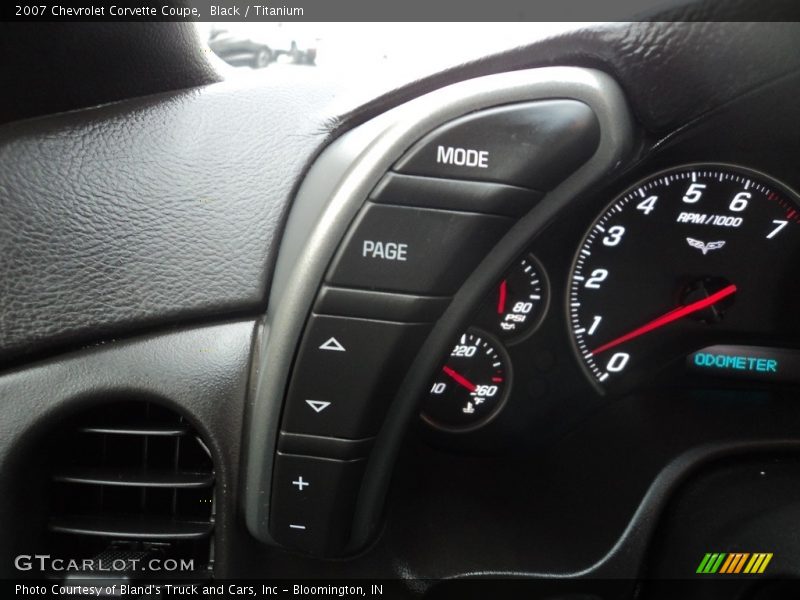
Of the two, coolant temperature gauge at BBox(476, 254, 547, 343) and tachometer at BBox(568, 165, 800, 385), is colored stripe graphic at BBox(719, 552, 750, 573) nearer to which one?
tachometer at BBox(568, 165, 800, 385)

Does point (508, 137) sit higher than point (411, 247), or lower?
higher

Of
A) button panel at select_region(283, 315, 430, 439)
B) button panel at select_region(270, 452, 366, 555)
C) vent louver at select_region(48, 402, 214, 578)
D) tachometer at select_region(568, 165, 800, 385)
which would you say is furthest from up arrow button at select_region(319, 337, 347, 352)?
tachometer at select_region(568, 165, 800, 385)

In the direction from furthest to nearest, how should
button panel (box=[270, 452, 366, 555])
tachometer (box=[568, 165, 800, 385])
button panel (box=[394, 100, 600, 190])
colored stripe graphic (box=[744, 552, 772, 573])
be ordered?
tachometer (box=[568, 165, 800, 385]) < colored stripe graphic (box=[744, 552, 772, 573]) < button panel (box=[270, 452, 366, 555]) < button panel (box=[394, 100, 600, 190])

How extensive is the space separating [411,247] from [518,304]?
21.2 inches

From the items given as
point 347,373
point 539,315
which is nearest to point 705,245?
point 539,315

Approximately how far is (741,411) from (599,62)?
79cm

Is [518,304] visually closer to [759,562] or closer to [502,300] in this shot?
[502,300]

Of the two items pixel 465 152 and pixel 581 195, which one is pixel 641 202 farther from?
pixel 465 152

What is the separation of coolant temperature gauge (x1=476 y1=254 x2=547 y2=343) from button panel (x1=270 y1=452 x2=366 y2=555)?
467 millimetres

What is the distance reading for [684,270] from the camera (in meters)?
1.64

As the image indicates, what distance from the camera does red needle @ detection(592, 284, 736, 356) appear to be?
1.65 m

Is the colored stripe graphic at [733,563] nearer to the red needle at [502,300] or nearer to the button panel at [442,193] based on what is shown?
the red needle at [502,300]

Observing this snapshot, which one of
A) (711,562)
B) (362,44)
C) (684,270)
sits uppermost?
(362,44)

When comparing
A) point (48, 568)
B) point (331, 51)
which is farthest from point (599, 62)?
point (48, 568)
